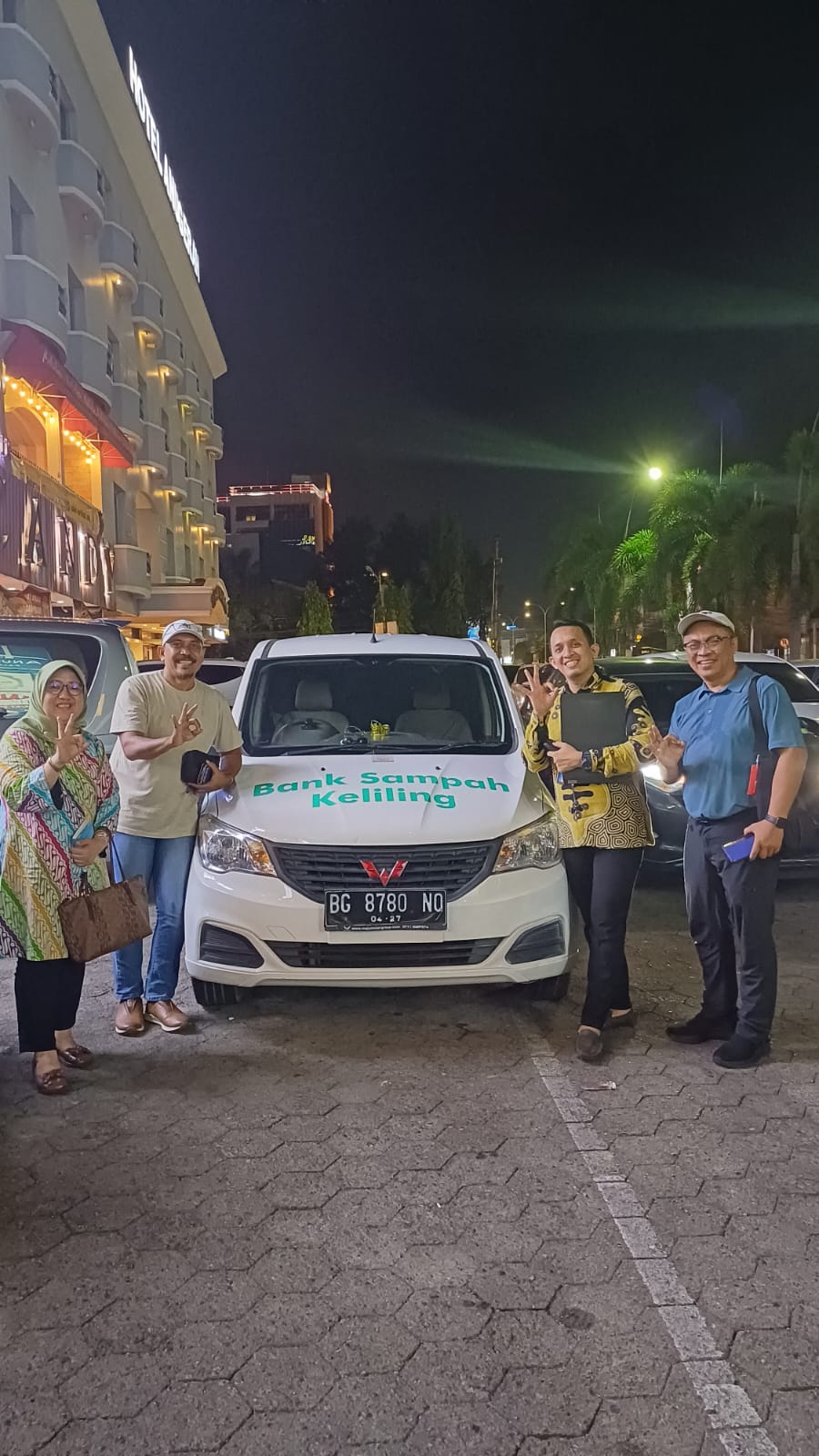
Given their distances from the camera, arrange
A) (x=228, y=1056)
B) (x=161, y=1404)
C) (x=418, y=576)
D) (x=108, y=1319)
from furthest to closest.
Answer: (x=418, y=576) → (x=228, y=1056) → (x=108, y=1319) → (x=161, y=1404)

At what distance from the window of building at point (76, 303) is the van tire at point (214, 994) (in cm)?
2619

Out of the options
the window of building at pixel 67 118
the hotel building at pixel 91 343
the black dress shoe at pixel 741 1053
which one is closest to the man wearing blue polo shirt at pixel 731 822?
the black dress shoe at pixel 741 1053

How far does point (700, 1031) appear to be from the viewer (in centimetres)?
438

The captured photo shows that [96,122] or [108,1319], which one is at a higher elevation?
[96,122]

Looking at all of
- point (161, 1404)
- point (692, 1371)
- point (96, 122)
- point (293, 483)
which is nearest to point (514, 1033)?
A: point (692, 1371)

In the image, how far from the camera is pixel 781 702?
4.05 meters

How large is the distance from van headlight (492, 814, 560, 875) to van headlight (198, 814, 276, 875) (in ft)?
3.27

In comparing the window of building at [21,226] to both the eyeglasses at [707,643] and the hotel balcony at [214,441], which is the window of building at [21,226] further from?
the hotel balcony at [214,441]

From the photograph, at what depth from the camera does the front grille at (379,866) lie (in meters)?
4.29

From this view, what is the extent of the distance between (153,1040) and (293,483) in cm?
13244

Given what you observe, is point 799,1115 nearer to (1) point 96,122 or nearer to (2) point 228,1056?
(2) point 228,1056

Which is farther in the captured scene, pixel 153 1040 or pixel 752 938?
pixel 153 1040

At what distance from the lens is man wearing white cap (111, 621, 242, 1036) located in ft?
14.7

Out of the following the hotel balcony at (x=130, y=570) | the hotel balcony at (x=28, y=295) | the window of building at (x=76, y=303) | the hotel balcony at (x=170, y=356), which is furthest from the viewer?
the hotel balcony at (x=170, y=356)
